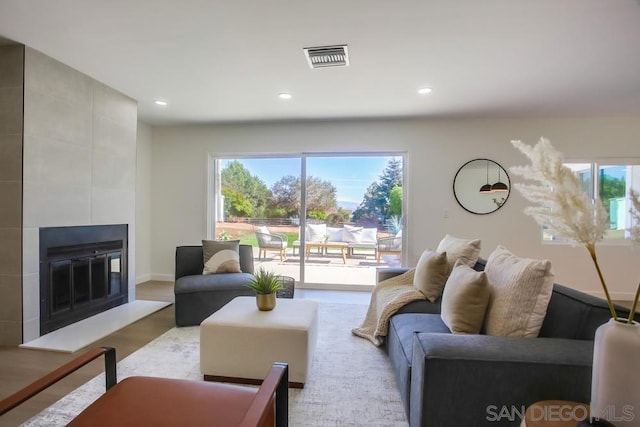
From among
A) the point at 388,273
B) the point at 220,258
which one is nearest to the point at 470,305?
the point at 388,273

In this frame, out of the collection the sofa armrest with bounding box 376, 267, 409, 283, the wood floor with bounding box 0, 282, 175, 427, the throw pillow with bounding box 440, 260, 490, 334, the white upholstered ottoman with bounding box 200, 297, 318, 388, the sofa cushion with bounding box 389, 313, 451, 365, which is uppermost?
the throw pillow with bounding box 440, 260, 490, 334

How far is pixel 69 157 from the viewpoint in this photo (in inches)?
119

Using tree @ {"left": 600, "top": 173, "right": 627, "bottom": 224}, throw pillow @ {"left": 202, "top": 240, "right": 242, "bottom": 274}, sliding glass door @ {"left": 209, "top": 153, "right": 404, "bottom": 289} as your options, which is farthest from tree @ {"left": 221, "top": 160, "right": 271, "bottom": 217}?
tree @ {"left": 600, "top": 173, "right": 627, "bottom": 224}

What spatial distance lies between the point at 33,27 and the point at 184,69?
103 cm

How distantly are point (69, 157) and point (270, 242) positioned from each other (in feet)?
8.65

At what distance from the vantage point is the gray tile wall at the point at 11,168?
2.59 meters

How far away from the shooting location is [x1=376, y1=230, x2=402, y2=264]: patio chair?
14.9 feet

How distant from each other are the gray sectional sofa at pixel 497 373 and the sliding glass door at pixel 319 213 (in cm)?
317

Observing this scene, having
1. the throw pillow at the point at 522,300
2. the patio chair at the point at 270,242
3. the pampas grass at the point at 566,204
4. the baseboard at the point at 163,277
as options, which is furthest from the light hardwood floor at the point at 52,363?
the pampas grass at the point at 566,204

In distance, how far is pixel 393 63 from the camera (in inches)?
108

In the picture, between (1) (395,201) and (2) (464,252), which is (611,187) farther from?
(2) (464,252)

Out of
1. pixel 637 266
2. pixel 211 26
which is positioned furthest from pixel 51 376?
pixel 637 266

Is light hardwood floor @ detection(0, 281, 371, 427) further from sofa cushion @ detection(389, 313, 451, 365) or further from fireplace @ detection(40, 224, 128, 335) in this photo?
sofa cushion @ detection(389, 313, 451, 365)

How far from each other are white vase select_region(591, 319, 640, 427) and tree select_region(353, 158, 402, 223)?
3.61 m
